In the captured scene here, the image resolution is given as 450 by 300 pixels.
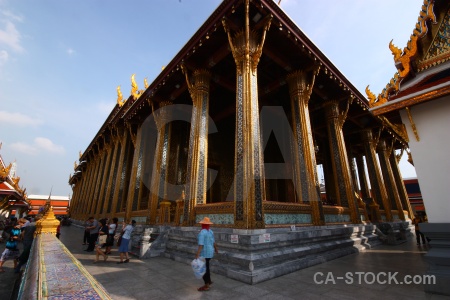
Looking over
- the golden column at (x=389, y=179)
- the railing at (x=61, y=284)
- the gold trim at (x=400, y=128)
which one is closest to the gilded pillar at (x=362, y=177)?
A: the golden column at (x=389, y=179)

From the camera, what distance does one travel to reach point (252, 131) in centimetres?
555

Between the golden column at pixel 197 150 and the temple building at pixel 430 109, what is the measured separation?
465 centimetres

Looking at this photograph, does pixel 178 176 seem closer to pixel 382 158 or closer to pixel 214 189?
pixel 214 189

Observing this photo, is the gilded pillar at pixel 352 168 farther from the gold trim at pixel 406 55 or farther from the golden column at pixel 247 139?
the golden column at pixel 247 139

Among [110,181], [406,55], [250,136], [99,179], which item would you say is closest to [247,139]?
[250,136]

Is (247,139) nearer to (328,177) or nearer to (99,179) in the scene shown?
(328,177)

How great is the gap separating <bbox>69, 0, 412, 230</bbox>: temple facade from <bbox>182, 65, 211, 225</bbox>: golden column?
0.03 metres

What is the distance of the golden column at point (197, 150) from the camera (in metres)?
6.62

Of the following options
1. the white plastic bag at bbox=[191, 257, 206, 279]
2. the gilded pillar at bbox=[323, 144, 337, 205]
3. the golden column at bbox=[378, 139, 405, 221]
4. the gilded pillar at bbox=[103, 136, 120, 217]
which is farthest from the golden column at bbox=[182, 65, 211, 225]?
the golden column at bbox=[378, 139, 405, 221]

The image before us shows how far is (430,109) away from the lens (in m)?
4.23

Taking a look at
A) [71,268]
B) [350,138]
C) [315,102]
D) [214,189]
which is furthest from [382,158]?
[71,268]

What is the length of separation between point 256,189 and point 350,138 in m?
12.5

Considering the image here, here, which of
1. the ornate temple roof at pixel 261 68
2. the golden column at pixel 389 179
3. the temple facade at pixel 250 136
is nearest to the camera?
the temple facade at pixel 250 136

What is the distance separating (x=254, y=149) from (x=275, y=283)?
2811 millimetres
